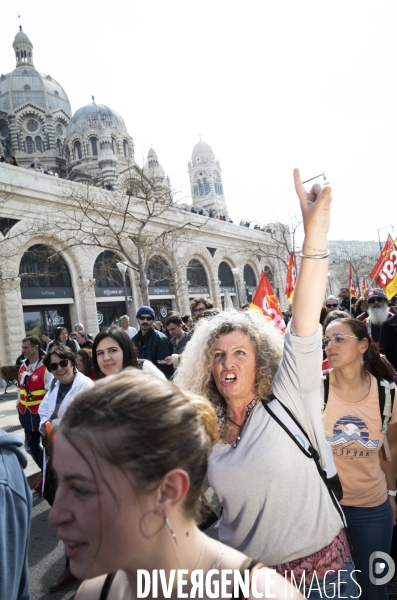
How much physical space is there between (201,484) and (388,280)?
913 cm

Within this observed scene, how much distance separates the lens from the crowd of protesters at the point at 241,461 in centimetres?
101

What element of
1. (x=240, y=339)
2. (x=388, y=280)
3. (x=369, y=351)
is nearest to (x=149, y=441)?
(x=240, y=339)

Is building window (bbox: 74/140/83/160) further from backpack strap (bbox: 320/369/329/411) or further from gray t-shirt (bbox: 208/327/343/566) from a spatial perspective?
gray t-shirt (bbox: 208/327/343/566)

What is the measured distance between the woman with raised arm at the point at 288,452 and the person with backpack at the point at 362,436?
0.74 meters

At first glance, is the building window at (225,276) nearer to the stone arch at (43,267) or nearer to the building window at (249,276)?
the building window at (249,276)

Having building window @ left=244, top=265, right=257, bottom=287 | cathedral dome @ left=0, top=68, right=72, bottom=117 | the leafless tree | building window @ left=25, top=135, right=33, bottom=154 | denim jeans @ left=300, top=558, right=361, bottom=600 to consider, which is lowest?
denim jeans @ left=300, top=558, right=361, bottom=600

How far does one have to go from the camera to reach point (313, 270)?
1779 mm

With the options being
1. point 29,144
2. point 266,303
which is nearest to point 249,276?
point 29,144

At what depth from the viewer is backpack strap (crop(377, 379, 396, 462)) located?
271cm

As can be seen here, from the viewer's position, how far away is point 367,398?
9.09 feet

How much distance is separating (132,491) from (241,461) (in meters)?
0.79

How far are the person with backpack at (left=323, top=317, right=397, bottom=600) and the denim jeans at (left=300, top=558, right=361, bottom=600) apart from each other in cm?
75

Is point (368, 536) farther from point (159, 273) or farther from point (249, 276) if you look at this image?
point (249, 276)

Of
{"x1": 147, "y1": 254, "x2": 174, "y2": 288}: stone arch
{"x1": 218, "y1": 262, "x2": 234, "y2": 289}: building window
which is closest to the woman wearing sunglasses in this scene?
{"x1": 147, "y1": 254, "x2": 174, "y2": 288}: stone arch
